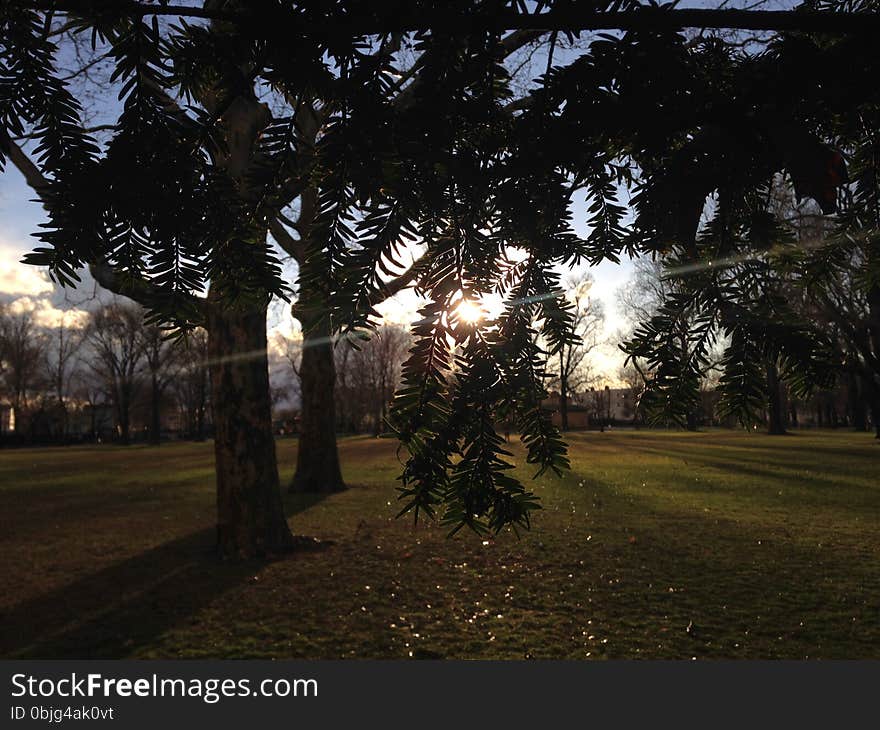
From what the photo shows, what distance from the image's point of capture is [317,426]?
16531mm

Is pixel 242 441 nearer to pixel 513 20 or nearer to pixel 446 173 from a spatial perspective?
pixel 446 173

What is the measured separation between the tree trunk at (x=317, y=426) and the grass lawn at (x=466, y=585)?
235cm

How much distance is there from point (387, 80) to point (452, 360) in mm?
699

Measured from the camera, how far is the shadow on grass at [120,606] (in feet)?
18.7

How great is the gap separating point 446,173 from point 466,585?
7153 millimetres

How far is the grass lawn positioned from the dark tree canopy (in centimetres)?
485

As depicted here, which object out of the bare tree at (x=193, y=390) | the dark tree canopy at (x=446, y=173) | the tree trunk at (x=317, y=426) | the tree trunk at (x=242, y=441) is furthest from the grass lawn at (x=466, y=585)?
the bare tree at (x=193, y=390)

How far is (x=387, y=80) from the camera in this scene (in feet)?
4.34

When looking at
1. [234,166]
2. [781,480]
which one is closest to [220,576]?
[234,166]

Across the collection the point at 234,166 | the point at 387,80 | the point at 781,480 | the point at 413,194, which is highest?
the point at 234,166

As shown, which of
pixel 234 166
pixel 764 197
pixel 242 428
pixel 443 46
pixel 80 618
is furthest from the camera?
pixel 242 428

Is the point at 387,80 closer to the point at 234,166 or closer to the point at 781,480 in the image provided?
the point at 234,166

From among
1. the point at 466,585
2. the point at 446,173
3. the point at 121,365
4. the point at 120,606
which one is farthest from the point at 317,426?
the point at 121,365

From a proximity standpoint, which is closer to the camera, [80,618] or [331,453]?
[80,618]
